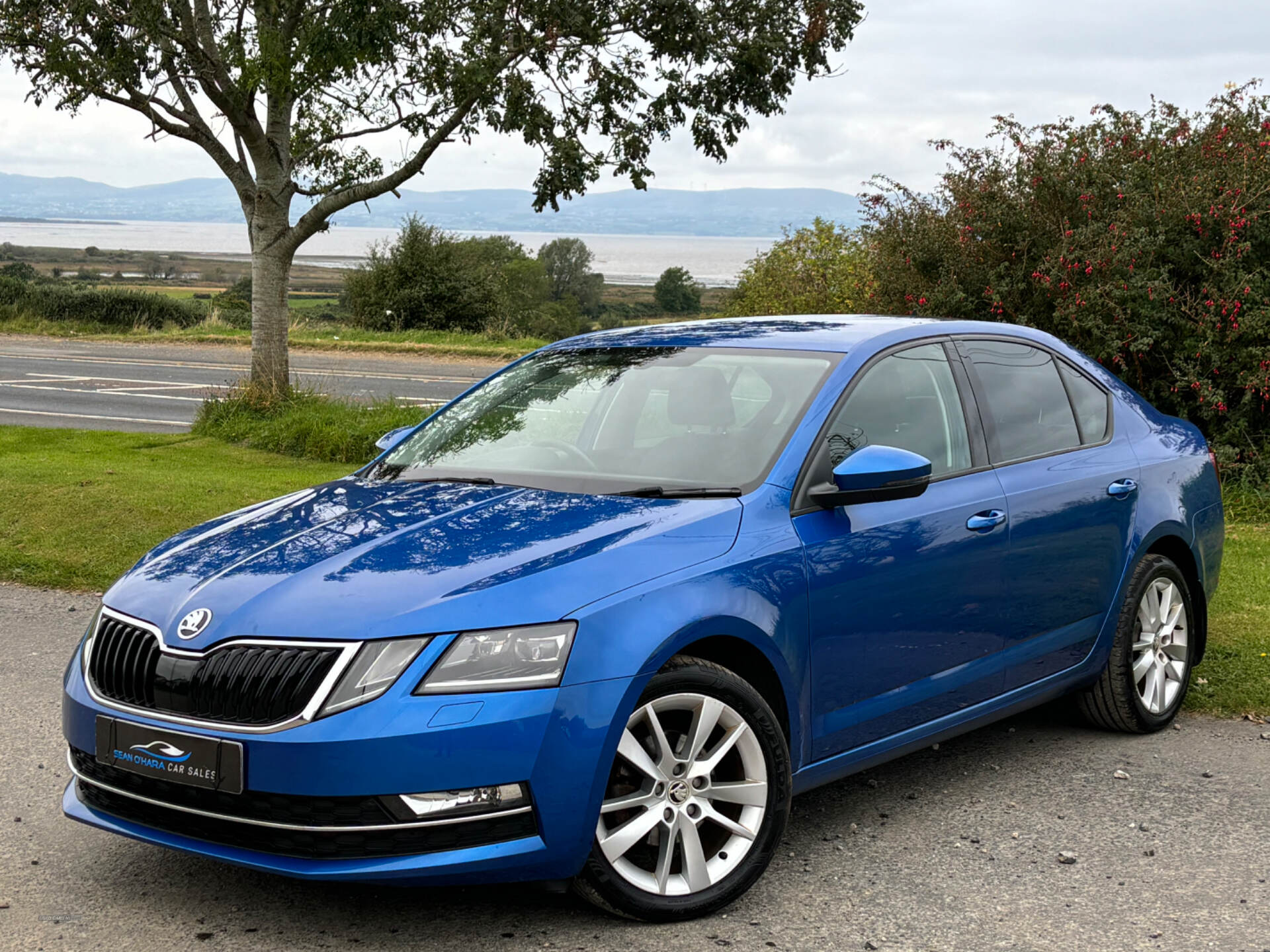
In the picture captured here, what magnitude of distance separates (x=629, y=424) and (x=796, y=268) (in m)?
42.8

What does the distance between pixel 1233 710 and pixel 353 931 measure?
13.4 ft

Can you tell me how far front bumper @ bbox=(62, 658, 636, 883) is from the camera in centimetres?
331

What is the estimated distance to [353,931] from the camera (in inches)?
145

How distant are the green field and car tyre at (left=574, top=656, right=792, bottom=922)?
3.05 meters

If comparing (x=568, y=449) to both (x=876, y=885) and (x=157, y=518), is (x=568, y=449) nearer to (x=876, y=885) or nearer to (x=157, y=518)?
(x=876, y=885)

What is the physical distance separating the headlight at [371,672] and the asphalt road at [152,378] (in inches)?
539

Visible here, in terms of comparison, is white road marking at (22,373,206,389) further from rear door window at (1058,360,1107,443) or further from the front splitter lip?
the front splitter lip

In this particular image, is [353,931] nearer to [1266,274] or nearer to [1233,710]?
[1233,710]

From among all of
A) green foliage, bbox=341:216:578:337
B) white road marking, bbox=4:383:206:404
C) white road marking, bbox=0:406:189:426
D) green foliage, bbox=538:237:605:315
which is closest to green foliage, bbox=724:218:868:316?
green foliage, bbox=341:216:578:337

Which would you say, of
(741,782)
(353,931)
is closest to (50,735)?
(353,931)

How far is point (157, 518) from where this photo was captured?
32.1ft

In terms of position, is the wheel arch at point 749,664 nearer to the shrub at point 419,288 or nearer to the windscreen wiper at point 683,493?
the windscreen wiper at point 683,493

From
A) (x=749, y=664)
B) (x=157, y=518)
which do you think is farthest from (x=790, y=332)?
(x=157, y=518)

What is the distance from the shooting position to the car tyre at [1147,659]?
17.9 feet
